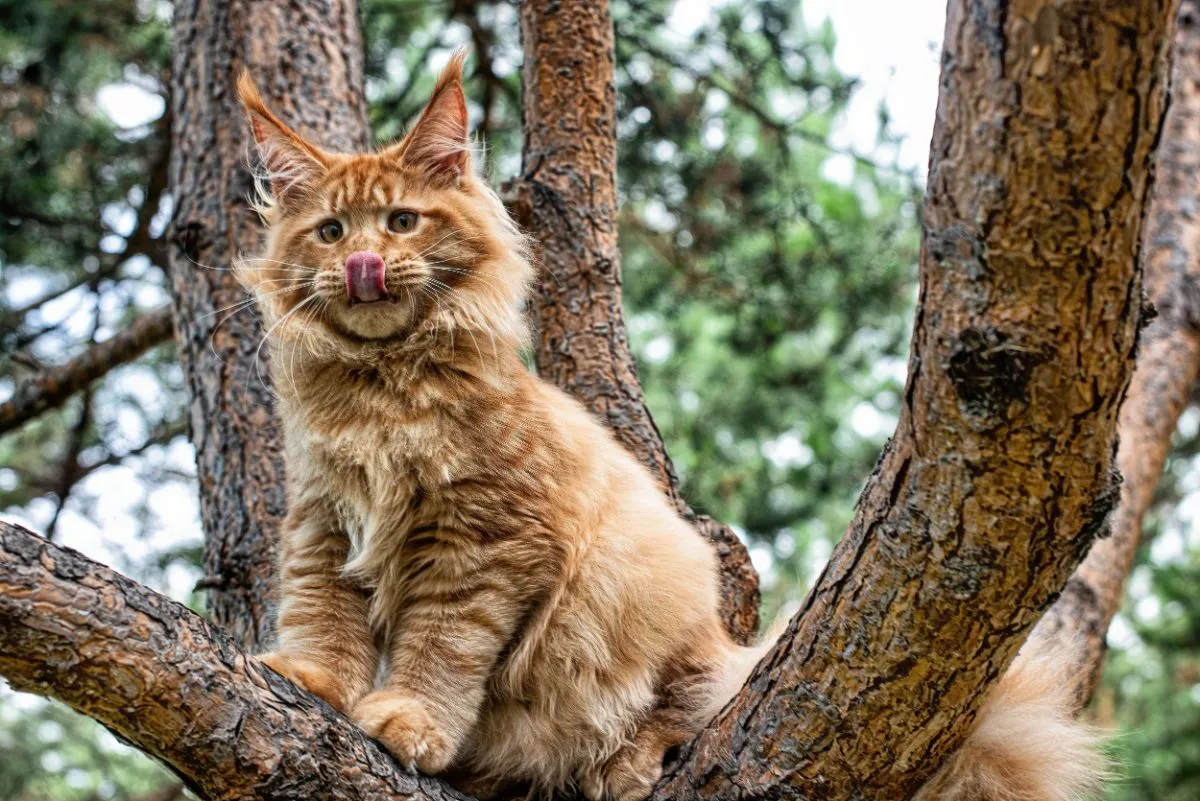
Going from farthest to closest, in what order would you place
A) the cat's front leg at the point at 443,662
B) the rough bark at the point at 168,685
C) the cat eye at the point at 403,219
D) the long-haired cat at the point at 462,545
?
1. the cat eye at the point at 403,219
2. the long-haired cat at the point at 462,545
3. the cat's front leg at the point at 443,662
4. the rough bark at the point at 168,685

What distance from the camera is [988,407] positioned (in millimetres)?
1567

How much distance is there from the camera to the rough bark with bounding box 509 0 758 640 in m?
3.27

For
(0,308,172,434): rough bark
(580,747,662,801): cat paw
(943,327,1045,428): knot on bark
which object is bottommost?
(580,747,662,801): cat paw

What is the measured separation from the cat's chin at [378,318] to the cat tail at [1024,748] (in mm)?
1151

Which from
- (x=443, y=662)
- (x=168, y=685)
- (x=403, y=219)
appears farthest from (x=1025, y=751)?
(x=403, y=219)

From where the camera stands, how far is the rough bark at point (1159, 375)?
3578 millimetres

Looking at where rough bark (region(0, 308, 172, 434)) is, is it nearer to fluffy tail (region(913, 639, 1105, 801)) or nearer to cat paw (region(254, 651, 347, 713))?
cat paw (region(254, 651, 347, 713))

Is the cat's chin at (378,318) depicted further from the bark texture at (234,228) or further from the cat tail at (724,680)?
the cat tail at (724,680)

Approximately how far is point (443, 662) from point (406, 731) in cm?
20

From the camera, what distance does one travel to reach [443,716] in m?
2.31

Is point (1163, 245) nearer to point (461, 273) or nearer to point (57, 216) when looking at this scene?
point (461, 273)

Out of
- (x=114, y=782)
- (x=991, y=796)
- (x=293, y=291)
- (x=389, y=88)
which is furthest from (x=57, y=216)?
(x=991, y=796)

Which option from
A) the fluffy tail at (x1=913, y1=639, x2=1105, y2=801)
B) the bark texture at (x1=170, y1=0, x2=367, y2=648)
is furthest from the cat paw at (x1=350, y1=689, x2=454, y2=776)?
the fluffy tail at (x1=913, y1=639, x2=1105, y2=801)

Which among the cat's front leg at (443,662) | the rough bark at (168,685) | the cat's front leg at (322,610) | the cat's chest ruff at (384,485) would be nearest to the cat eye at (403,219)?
the cat's chest ruff at (384,485)
